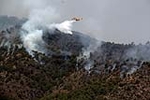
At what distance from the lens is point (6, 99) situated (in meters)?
134
